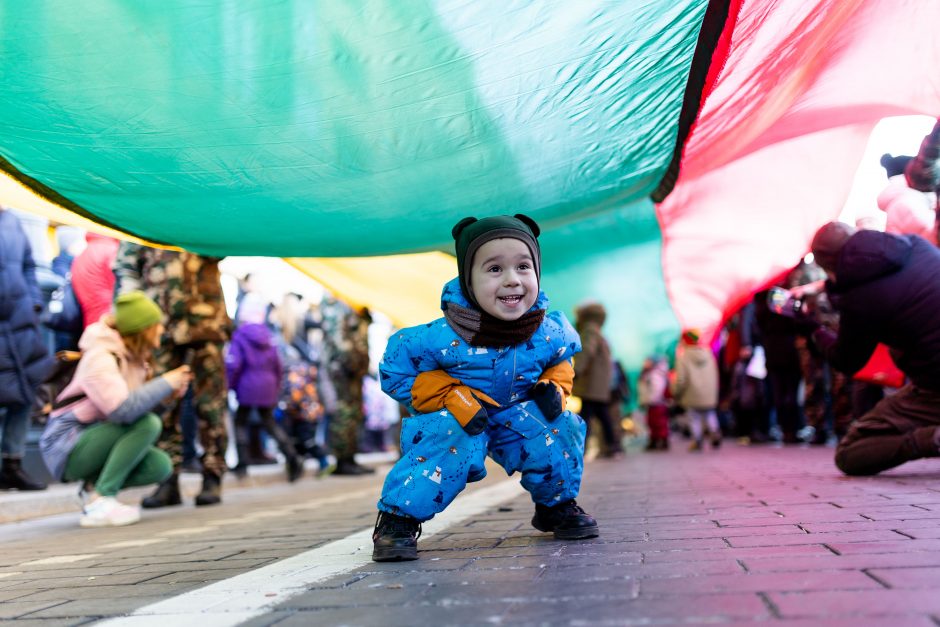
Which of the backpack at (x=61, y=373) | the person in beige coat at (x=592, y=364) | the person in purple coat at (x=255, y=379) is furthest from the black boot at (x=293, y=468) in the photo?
the person in beige coat at (x=592, y=364)

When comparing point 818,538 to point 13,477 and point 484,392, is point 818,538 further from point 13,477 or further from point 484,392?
point 13,477

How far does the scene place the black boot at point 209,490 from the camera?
20.9 feet

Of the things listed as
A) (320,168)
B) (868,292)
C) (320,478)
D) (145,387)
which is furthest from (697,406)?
(320,168)

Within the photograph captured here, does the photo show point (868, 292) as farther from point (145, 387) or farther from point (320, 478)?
point (320, 478)

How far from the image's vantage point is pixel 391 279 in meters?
7.75

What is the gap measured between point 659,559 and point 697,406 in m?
8.81

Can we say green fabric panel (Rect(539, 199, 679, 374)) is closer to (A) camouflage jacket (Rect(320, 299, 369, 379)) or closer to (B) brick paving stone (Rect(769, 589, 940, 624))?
(A) camouflage jacket (Rect(320, 299, 369, 379))

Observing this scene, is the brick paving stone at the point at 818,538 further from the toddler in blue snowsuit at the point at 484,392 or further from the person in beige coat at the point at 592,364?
the person in beige coat at the point at 592,364

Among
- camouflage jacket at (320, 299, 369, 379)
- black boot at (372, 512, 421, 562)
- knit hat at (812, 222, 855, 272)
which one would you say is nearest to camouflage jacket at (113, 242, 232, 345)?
camouflage jacket at (320, 299, 369, 379)

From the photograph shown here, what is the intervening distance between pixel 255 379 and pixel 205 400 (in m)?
2.88

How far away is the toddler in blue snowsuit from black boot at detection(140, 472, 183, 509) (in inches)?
143

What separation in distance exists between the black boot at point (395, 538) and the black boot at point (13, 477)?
4.60 meters

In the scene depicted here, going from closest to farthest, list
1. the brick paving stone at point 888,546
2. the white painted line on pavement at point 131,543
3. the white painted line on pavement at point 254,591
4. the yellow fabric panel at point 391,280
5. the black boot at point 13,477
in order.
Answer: the white painted line on pavement at point 254,591 < the brick paving stone at point 888,546 < the white painted line on pavement at point 131,543 < the black boot at point 13,477 < the yellow fabric panel at point 391,280

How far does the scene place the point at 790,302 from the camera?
590 centimetres
